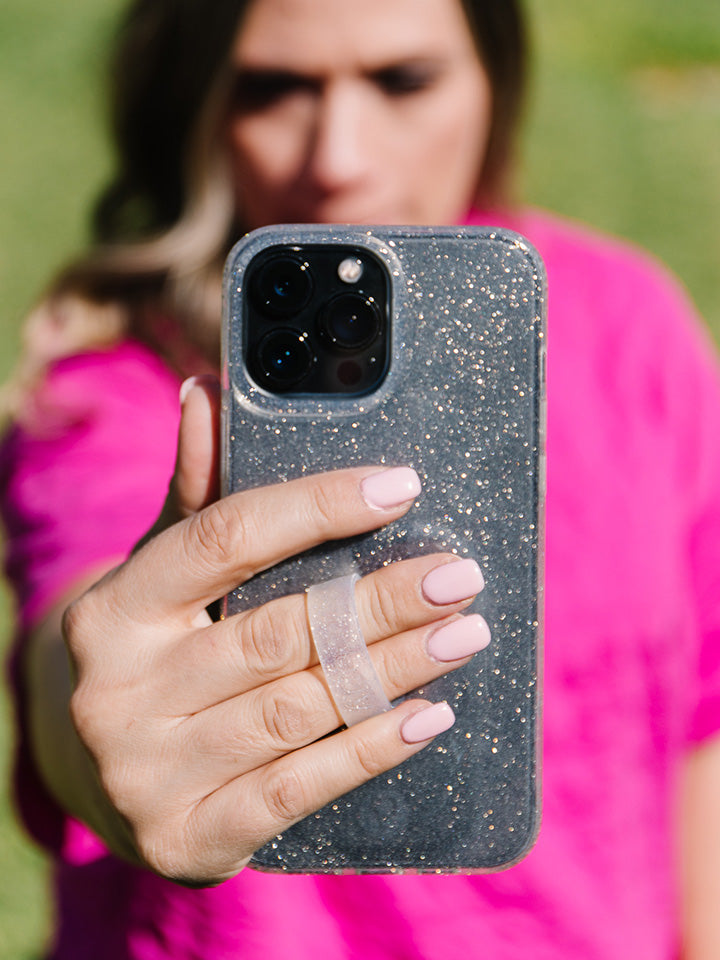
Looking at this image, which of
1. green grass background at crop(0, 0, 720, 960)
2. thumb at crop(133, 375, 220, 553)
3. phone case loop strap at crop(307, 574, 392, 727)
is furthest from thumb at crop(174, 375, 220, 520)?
green grass background at crop(0, 0, 720, 960)

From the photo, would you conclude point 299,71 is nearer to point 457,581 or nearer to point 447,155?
point 447,155

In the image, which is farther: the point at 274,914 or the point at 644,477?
the point at 644,477

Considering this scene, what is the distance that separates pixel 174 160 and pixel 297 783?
2.72 ft

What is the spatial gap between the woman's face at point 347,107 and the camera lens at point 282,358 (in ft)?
1.25

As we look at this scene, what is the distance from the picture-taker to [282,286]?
0.59m

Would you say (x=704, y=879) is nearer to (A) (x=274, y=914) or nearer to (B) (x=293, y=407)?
(A) (x=274, y=914)

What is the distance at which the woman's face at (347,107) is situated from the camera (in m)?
0.90

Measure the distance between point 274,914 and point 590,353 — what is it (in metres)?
0.68

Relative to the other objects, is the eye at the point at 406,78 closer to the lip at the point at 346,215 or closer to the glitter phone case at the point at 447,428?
the lip at the point at 346,215

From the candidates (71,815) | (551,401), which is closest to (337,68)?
(551,401)

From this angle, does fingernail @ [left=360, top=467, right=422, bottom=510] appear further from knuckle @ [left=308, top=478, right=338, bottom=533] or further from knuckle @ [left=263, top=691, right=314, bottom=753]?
knuckle @ [left=263, top=691, right=314, bottom=753]

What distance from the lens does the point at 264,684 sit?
542mm

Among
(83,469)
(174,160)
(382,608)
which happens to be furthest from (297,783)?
(174,160)

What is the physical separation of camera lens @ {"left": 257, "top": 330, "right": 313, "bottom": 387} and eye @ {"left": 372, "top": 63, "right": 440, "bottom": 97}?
18.7 inches
